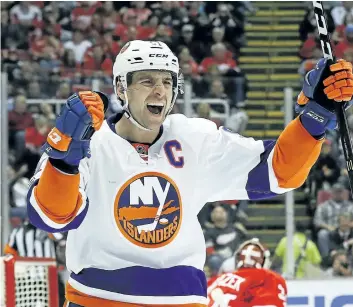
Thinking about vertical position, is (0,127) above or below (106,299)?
above

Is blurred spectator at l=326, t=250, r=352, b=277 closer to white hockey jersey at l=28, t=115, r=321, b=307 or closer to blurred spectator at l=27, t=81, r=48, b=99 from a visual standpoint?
blurred spectator at l=27, t=81, r=48, b=99

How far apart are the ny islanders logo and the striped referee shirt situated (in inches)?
130

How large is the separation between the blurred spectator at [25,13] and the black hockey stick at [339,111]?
22.5 feet

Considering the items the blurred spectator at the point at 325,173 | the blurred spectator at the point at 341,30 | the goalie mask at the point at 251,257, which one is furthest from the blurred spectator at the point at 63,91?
the blurred spectator at the point at 341,30

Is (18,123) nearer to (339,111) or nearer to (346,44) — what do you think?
(346,44)

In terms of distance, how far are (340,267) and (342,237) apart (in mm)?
311

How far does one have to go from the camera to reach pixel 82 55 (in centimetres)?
998

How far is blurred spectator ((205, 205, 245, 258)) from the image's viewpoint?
23.4 feet

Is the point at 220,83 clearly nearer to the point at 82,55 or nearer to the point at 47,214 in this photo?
the point at 82,55

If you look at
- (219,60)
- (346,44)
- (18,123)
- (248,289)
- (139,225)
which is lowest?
(248,289)

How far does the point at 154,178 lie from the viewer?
10.9 ft

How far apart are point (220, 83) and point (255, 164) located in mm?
3983

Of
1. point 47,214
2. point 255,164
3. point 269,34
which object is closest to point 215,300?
point 255,164

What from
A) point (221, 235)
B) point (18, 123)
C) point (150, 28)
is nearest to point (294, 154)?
point (221, 235)
